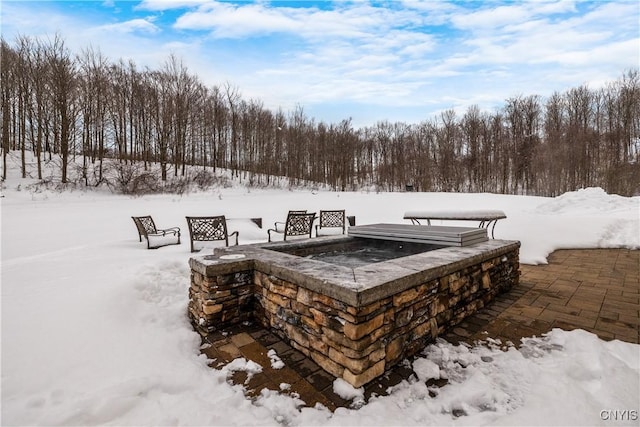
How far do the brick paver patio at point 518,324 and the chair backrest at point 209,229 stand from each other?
9.22 ft

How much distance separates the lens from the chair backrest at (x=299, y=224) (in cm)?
598

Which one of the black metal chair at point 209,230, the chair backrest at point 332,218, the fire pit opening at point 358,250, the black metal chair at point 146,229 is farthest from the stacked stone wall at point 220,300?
the chair backrest at point 332,218

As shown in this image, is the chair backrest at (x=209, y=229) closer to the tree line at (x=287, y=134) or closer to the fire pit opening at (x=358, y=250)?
the fire pit opening at (x=358, y=250)

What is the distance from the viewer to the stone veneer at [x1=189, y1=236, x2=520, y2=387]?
1.92 m

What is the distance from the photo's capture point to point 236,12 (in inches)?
222

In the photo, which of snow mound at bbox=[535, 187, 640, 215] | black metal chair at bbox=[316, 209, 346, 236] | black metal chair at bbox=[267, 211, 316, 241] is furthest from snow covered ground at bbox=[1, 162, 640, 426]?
snow mound at bbox=[535, 187, 640, 215]

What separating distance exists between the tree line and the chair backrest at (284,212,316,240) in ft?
37.0

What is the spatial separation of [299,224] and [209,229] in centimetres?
175

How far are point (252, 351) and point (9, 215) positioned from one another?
9366mm

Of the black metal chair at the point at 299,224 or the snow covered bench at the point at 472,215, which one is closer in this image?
the snow covered bench at the point at 472,215

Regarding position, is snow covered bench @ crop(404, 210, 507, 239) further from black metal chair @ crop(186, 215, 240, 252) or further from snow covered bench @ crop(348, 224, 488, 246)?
black metal chair @ crop(186, 215, 240, 252)

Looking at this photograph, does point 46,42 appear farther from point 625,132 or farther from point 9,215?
point 625,132

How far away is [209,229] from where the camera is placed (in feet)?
17.2

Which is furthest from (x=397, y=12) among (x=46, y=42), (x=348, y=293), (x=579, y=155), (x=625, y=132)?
(x=625, y=132)
